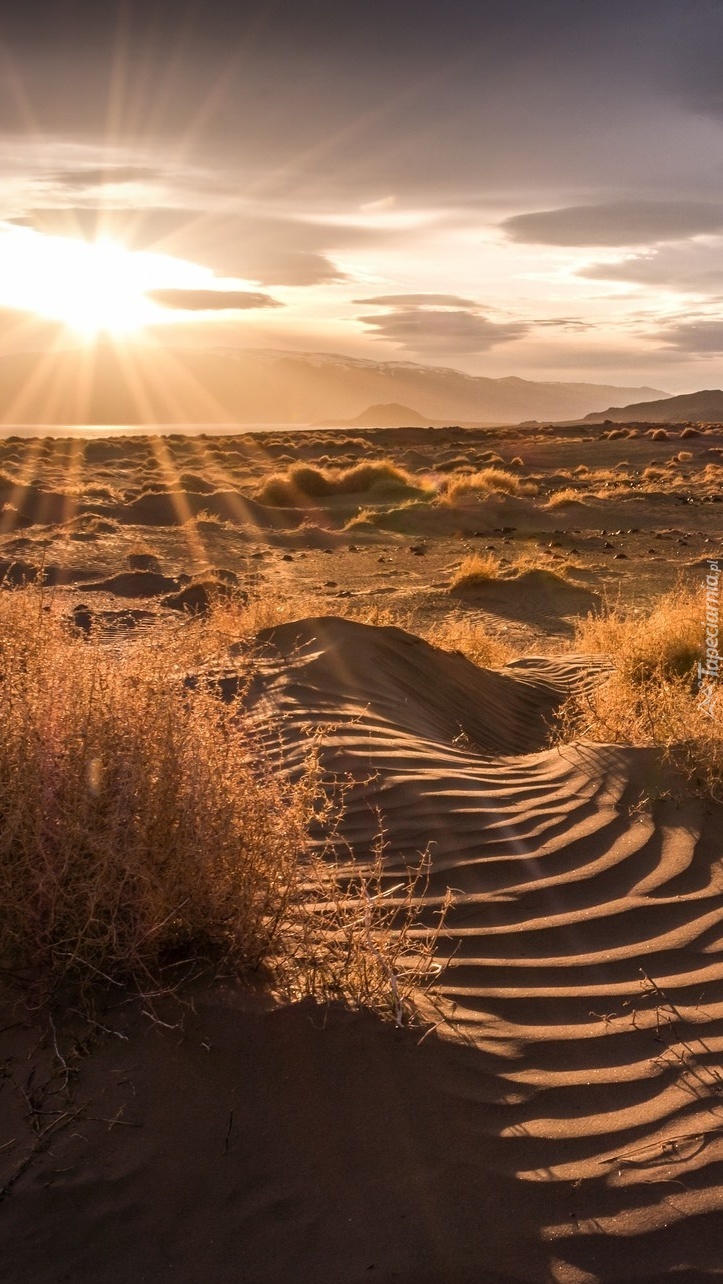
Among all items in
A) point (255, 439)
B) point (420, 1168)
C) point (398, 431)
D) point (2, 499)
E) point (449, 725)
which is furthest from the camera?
point (398, 431)

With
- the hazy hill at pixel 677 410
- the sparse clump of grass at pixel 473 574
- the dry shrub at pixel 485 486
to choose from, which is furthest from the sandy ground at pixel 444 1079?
the hazy hill at pixel 677 410

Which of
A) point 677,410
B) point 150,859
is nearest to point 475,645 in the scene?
point 150,859

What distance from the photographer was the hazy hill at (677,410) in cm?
11381

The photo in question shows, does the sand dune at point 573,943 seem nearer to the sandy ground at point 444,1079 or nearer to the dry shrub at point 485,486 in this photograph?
the sandy ground at point 444,1079

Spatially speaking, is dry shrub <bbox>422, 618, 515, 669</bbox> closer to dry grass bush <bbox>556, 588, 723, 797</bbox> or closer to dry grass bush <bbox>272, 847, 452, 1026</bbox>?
dry grass bush <bbox>556, 588, 723, 797</bbox>

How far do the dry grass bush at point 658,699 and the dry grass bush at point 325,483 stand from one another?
615 inches

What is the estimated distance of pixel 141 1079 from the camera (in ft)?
9.09

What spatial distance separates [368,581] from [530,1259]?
13.2 metres

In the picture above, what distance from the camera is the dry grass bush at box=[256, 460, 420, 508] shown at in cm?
2502

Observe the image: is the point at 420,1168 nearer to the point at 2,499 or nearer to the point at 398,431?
the point at 2,499

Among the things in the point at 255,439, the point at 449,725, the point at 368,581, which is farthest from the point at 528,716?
the point at 255,439

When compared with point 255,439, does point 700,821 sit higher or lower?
lower

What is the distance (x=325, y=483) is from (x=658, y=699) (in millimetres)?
20762

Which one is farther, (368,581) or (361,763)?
(368,581)
